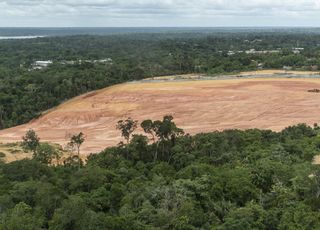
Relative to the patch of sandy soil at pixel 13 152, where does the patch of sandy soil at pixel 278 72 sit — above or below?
above

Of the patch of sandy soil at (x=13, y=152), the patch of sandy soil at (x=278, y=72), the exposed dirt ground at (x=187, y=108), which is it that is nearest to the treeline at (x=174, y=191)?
the patch of sandy soil at (x=13, y=152)

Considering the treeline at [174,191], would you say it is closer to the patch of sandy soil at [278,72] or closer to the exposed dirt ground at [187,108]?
the exposed dirt ground at [187,108]

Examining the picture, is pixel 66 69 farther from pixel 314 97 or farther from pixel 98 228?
pixel 98 228

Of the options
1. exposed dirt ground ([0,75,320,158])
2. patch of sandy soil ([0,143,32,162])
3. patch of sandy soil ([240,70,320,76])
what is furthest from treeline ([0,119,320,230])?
patch of sandy soil ([240,70,320,76])

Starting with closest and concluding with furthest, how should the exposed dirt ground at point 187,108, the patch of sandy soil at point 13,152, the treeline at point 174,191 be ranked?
the treeline at point 174,191, the patch of sandy soil at point 13,152, the exposed dirt ground at point 187,108

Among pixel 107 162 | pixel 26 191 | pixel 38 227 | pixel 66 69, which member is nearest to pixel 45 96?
pixel 66 69

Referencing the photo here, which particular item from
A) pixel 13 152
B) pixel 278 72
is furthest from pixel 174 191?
pixel 278 72

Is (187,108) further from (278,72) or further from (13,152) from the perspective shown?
(278,72)
